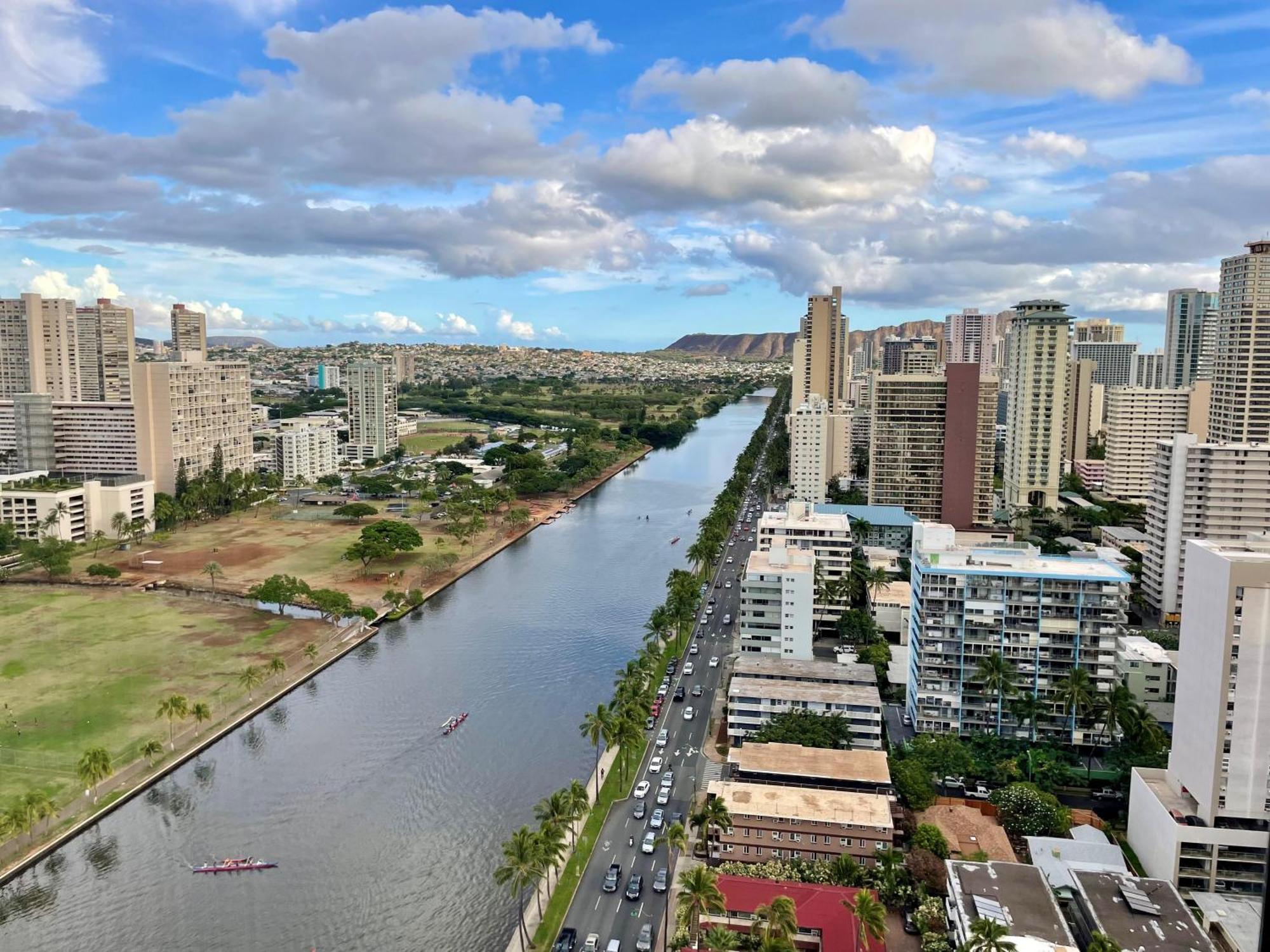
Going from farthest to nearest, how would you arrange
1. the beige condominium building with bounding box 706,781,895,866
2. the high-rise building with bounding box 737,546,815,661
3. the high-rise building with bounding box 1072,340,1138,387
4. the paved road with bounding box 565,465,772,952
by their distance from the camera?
the high-rise building with bounding box 1072,340,1138,387 → the high-rise building with bounding box 737,546,815,661 → the beige condominium building with bounding box 706,781,895,866 → the paved road with bounding box 565,465,772,952

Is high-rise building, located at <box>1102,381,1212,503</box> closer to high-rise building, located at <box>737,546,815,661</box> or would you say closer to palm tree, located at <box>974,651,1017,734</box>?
high-rise building, located at <box>737,546,815,661</box>

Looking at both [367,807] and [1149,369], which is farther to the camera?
[1149,369]

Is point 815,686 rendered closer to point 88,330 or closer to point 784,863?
point 784,863

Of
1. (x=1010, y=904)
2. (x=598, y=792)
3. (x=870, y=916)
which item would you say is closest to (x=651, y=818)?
(x=598, y=792)

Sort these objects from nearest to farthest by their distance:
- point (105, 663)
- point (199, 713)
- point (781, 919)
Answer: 1. point (781, 919)
2. point (199, 713)
3. point (105, 663)

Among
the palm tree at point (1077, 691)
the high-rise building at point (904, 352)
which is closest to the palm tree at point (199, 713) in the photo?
the palm tree at point (1077, 691)

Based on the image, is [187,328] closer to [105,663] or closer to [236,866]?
[105,663]

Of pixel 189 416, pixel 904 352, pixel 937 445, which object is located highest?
pixel 904 352

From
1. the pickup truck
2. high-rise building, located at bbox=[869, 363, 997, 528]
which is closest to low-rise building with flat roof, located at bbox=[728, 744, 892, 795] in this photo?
the pickup truck
